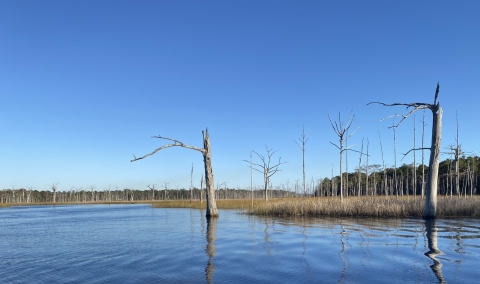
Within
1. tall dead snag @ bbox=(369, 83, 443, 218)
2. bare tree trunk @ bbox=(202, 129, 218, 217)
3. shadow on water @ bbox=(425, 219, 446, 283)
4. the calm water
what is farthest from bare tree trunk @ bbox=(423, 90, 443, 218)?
bare tree trunk @ bbox=(202, 129, 218, 217)

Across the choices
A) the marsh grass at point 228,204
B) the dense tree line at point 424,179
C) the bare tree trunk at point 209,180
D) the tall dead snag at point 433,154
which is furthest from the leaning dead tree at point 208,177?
the dense tree line at point 424,179

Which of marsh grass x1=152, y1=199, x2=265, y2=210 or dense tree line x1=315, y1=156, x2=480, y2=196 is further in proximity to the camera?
dense tree line x1=315, y1=156, x2=480, y2=196

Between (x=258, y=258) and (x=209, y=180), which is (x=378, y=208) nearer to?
(x=209, y=180)

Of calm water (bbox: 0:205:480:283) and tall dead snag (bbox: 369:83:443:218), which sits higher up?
tall dead snag (bbox: 369:83:443:218)

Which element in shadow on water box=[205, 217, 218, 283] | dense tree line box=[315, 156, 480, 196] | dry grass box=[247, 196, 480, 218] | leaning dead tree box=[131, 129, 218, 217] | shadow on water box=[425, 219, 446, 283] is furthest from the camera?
dense tree line box=[315, 156, 480, 196]

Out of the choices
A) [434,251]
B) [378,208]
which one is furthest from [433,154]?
[434,251]

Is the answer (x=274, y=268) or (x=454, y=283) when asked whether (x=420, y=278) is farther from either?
(x=274, y=268)

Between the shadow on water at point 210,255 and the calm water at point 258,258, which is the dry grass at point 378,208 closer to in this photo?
the calm water at point 258,258

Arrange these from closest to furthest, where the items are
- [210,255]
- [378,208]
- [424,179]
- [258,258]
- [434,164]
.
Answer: [258,258]
[210,255]
[434,164]
[378,208]
[424,179]

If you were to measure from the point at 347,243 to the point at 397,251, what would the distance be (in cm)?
150

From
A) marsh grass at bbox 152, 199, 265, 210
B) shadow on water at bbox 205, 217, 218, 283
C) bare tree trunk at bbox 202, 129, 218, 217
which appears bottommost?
marsh grass at bbox 152, 199, 265, 210

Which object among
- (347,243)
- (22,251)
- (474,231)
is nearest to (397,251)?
(347,243)

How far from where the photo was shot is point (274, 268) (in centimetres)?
694

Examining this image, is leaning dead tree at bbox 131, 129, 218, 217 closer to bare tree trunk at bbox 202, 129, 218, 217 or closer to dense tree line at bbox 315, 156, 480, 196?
bare tree trunk at bbox 202, 129, 218, 217
